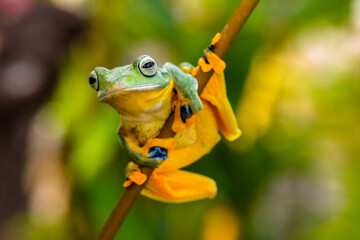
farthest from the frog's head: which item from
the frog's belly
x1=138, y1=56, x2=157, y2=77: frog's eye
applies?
the frog's belly

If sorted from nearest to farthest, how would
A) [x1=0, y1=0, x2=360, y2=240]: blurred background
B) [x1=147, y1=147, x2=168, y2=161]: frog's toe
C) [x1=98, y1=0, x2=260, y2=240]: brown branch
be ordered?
[x1=98, y1=0, x2=260, y2=240]: brown branch → [x1=147, y1=147, x2=168, y2=161]: frog's toe → [x1=0, y1=0, x2=360, y2=240]: blurred background

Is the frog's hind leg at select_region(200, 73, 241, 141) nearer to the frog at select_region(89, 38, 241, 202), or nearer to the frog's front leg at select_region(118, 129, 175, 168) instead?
the frog at select_region(89, 38, 241, 202)

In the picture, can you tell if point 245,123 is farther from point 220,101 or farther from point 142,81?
point 142,81

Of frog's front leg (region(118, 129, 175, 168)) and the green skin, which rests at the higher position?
the green skin

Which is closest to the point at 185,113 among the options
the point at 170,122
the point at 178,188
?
the point at 170,122

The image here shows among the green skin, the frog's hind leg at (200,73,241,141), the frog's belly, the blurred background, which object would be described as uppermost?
the green skin

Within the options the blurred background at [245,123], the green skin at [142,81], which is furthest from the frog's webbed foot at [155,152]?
the blurred background at [245,123]
